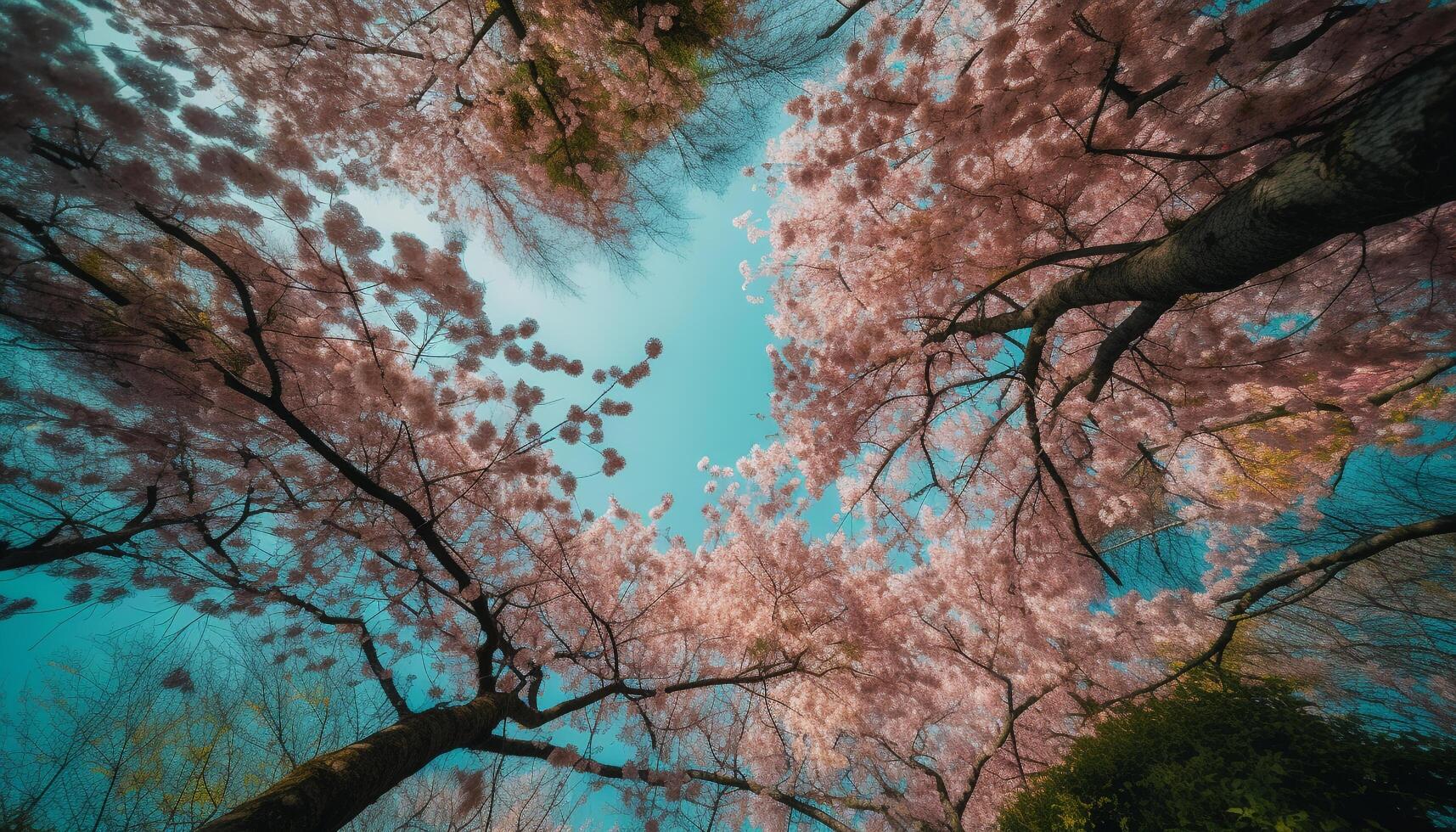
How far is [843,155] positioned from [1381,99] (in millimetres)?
3184

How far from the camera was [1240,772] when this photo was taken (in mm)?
2232

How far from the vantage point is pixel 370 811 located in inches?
197

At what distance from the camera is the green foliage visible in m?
2.00

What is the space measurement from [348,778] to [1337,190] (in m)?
4.72

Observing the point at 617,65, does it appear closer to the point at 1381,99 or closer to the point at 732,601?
the point at 1381,99

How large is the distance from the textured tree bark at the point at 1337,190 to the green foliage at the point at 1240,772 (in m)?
2.54

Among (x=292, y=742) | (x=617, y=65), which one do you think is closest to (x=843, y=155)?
(x=617, y=65)

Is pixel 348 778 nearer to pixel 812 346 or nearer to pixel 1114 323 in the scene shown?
pixel 812 346

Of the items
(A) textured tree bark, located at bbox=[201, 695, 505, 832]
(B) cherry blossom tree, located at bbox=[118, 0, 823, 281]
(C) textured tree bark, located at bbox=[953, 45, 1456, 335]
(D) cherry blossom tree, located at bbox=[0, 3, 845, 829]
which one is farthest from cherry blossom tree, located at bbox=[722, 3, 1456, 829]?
(A) textured tree bark, located at bbox=[201, 695, 505, 832]

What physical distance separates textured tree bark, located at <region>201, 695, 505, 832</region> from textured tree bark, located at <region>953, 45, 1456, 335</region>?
14.2 feet

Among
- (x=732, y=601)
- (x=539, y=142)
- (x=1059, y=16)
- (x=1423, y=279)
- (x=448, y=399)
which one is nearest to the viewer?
(x=1059, y=16)

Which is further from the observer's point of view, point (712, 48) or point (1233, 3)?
point (712, 48)

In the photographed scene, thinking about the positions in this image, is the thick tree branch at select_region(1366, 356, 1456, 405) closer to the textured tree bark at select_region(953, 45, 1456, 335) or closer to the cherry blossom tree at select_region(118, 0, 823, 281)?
the textured tree bark at select_region(953, 45, 1456, 335)

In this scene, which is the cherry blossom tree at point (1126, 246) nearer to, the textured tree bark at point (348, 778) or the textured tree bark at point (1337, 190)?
the textured tree bark at point (1337, 190)
